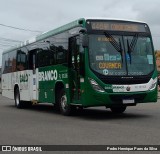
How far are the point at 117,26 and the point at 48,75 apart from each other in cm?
395

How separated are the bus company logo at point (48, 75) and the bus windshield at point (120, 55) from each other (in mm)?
2741

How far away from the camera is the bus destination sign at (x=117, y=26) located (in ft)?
48.3

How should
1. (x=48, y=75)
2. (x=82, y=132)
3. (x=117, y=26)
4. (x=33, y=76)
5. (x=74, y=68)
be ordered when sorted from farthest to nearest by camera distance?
(x=33, y=76), (x=48, y=75), (x=74, y=68), (x=117, y=26), (x=82, y=132)

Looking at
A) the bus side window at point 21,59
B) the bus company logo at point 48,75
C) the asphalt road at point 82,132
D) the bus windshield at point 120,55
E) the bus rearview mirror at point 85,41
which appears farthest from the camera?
the bus side window at point 21,59

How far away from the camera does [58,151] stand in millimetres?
8859

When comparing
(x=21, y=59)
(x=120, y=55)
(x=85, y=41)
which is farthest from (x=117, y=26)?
(x=21, y=59)

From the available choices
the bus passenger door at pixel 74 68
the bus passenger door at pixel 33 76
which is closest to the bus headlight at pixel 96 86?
the bus passenger door at pixel 74 68

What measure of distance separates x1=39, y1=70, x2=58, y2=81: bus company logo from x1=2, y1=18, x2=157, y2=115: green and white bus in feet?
0.13

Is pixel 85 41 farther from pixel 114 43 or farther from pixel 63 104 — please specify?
pixel 63 104

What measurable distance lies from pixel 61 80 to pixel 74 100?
4.11 feet

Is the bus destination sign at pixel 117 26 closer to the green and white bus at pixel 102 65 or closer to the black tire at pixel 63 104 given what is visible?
the green and white bus at pixel 102 65

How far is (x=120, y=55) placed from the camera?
1477 centimetres

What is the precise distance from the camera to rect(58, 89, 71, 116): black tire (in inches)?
628

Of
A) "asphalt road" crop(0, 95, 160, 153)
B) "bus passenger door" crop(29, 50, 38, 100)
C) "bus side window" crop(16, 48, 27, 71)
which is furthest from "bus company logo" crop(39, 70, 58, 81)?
"bus side window" crop(16, 48, 27, 71)
